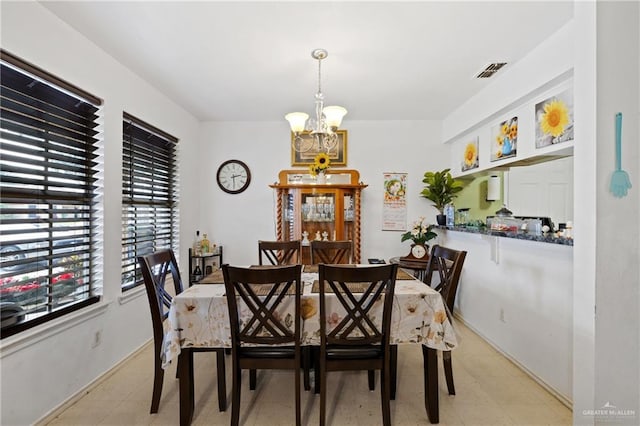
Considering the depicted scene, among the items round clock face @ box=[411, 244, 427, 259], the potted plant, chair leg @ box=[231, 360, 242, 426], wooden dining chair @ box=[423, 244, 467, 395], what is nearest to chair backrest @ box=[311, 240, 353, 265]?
wooden dining chair @ box=[423, 244, 467, 395]

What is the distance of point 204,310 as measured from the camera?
171cm

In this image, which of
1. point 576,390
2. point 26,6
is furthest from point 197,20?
point 576,390

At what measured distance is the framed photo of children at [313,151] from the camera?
399 cm

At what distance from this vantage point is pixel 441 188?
3697 mm

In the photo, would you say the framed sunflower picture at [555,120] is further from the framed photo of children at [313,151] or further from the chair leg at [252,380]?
the chair leg at [252,380]

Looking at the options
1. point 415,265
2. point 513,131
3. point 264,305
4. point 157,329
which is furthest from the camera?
point 415,265

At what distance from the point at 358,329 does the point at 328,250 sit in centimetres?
130

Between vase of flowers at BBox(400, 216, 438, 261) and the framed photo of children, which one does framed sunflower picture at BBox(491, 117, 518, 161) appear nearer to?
vase of flowers at BBox(400, 216, 438, 261)

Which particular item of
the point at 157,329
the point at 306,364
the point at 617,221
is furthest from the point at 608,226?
the point at 157,329

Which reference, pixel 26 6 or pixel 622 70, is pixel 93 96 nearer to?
pixel 26 6

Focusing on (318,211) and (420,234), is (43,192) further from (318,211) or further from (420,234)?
(420,234)

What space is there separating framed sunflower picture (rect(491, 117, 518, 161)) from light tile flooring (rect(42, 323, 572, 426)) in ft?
6.03

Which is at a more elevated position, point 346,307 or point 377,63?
point 377,63

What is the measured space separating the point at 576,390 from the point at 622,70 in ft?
4.73
